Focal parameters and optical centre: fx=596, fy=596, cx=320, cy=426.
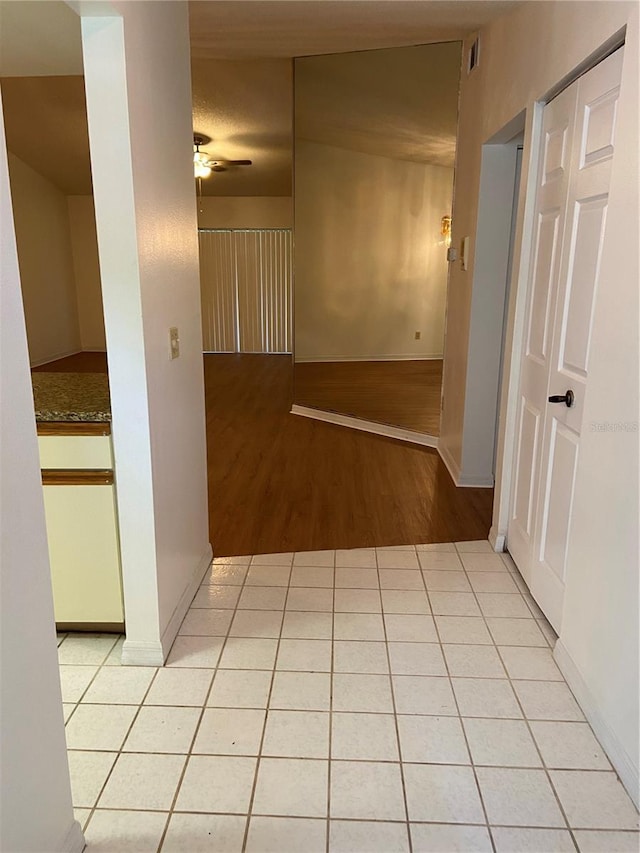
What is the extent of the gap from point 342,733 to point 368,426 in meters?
3.66

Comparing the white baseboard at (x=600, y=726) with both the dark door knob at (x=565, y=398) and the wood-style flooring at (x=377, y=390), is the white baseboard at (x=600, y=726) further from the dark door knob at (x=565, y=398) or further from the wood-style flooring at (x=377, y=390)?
the wood-style flooring at (x=377, y=390)

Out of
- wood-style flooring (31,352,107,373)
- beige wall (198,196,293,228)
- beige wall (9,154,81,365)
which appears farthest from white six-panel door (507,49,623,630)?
beige wall (198,196,293,228)

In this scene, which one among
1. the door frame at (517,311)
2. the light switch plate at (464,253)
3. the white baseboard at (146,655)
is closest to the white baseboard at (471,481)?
the door frame at (517,311)

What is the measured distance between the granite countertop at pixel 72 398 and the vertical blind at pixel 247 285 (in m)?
7.62

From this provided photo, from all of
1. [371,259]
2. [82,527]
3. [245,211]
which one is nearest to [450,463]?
[82,527]

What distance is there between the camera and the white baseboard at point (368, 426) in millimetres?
4836

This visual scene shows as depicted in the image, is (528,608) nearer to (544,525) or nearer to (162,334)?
(544,525)

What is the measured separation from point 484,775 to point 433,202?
285 inches

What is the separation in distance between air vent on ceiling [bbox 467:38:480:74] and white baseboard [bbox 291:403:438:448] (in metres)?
2.56

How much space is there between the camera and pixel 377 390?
6492 millimetres

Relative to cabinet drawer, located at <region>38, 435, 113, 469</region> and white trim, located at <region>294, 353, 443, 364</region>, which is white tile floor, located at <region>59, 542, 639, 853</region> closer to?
cabinet drawer, located at <region>38, 435, 113, 469</region>

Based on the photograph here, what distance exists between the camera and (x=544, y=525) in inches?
93.3

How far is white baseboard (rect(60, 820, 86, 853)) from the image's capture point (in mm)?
1332

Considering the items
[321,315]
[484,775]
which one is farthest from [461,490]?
[321,315]
